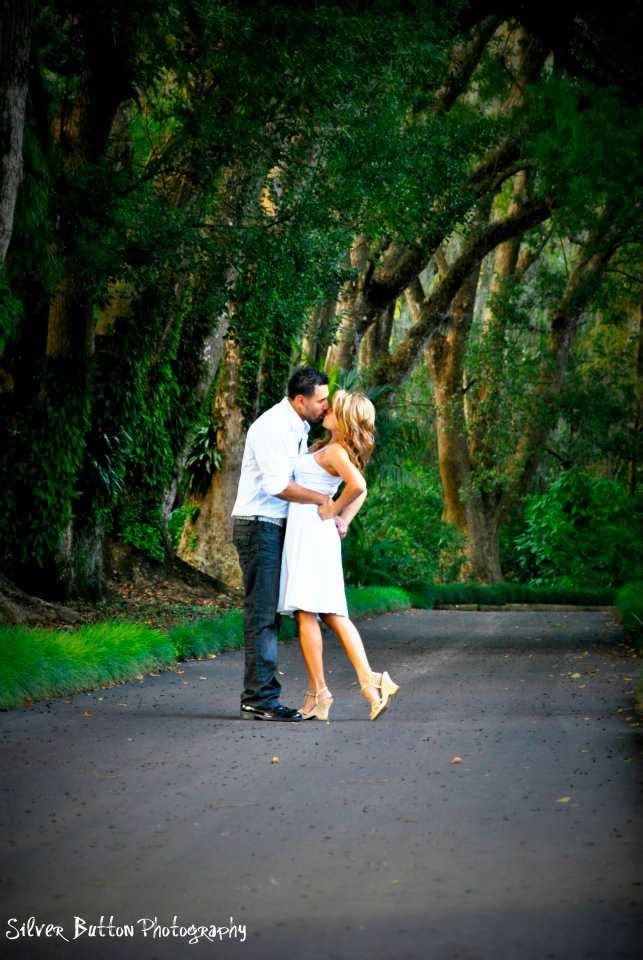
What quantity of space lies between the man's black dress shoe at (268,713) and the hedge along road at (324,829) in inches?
4.0

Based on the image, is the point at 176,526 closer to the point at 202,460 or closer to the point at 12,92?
the point at 202,460

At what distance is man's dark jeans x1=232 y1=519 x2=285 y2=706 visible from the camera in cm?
873

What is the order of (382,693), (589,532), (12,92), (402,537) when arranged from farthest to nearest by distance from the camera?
(589,532)
(402,537)
(12,92)
(382,693)

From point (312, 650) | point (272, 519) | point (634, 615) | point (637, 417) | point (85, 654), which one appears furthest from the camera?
point (637, 417)

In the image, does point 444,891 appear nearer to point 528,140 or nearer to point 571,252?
point 528,140

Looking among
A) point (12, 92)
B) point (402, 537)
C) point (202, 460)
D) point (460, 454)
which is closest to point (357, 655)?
point (12, 92)

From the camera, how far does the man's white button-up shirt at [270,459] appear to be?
8.59 meters

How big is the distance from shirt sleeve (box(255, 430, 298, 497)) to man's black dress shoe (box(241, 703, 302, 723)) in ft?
4.73

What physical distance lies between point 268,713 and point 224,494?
608 inches

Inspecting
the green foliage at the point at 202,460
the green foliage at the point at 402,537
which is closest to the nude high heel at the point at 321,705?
the green foliage at the point at 402,537

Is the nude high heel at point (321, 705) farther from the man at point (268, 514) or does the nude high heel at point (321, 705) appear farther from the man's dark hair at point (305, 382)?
the man's dark hair at point (305, 382)

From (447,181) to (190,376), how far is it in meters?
5.38

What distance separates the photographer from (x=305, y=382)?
870cm

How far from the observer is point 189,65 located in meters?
14.5
